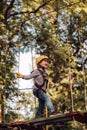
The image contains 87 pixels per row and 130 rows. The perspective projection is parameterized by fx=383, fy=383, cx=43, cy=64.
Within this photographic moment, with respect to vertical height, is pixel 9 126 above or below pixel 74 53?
below

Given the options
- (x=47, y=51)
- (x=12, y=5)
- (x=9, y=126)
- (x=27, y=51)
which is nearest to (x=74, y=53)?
(x=47, y=51)

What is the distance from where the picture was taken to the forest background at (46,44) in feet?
35.3

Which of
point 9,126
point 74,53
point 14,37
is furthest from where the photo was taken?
point 74,53

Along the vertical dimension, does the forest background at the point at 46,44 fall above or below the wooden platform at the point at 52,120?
above

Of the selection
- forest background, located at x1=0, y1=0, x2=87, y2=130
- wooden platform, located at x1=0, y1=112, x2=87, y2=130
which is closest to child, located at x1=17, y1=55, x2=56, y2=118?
wooden platform, located at x1=0, y1=112, x2=87, y2=130

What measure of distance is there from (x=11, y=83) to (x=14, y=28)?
2384 millimetres

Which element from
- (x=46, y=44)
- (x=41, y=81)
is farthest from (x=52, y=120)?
(x=46, y=44)

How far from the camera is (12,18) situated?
1222 centimetres

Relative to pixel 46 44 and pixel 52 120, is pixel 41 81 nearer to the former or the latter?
pixel 52 120

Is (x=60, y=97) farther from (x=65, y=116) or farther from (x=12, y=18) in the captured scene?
(x=65, y=116)

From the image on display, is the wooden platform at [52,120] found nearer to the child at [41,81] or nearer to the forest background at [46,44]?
the child at [41,81]

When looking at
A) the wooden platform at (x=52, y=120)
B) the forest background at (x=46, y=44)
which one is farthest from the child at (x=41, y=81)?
the forest background at (x=46, y=44)

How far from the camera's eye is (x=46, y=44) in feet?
42.4

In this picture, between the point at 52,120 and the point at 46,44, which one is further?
the point at 46,44
